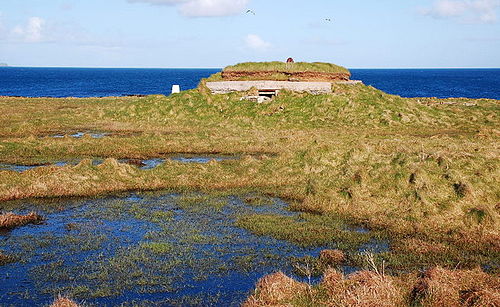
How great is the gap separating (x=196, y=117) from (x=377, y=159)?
1036 inches

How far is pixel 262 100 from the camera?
50.9 m

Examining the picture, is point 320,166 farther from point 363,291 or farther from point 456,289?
point 363,291

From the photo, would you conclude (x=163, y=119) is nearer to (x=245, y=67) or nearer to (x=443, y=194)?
(x=245, y=67)

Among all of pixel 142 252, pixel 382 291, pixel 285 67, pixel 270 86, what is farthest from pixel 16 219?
pixel 285 67

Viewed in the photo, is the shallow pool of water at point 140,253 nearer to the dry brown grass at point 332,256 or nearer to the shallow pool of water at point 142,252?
the shallow pool of water at point 142,252

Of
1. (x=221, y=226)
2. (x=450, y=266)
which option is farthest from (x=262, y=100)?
(x=450, y=266)

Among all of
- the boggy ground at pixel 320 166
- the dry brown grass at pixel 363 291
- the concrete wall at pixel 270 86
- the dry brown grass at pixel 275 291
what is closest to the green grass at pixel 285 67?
the concrete wall at pixel 270 86

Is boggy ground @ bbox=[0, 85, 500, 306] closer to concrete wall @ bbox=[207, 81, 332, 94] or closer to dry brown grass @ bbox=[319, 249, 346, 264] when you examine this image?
dry brown grass @ bbox=[319, 249, 346, 264]

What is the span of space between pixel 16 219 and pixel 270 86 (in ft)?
123

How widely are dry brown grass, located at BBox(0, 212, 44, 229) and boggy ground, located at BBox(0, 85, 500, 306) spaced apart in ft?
12.2

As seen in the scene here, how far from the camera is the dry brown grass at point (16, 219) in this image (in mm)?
18828

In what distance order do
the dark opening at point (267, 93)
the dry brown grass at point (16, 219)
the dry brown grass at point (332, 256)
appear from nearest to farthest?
the dry brown grass at point (332, 256) → the dry brown grass at point (16, 219) → the dark opening at point (267, 93)

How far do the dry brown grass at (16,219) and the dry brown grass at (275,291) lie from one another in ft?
36.2

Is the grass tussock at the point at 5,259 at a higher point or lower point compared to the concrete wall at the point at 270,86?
lower
